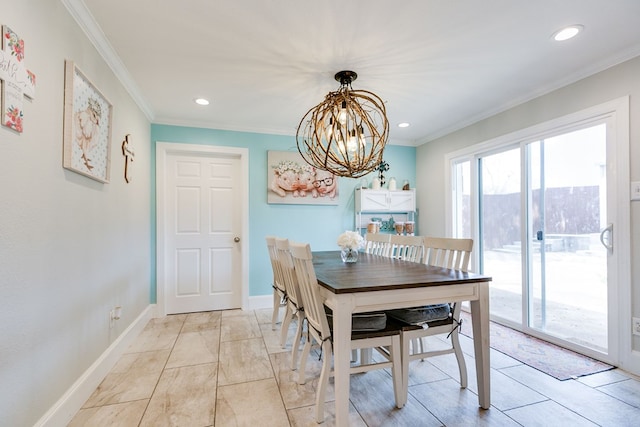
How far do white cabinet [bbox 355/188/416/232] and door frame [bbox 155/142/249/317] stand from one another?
150 centimetres

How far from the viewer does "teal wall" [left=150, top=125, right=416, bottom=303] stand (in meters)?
3.69

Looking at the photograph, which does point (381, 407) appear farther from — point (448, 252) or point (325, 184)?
point (325, 184)

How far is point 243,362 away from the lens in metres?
2.41

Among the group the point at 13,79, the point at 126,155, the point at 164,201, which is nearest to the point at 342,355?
the point at 13,79

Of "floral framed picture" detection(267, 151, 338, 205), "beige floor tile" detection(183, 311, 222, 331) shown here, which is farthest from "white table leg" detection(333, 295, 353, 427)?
"floral framed picture" detection(267, 151, 338, 205)

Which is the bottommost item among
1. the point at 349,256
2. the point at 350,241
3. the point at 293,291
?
the point at 293,291

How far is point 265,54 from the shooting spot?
224 cm

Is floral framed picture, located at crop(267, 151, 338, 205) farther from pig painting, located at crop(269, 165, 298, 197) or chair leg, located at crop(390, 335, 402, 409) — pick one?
chair leg, located at crop(390, 335, 402, 409)

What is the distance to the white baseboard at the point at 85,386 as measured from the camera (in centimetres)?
156

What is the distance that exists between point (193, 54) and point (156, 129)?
1719 mm

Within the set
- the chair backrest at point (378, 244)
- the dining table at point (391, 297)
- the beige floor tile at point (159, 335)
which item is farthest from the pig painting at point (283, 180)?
the dining table at point (391, 297)

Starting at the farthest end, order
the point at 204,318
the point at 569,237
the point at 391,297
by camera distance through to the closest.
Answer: the point at 204,318
the point at 569,237
the point at 391,297

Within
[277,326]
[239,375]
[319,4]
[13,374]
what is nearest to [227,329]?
[277,326]

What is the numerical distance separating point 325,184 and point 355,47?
2150 mm
